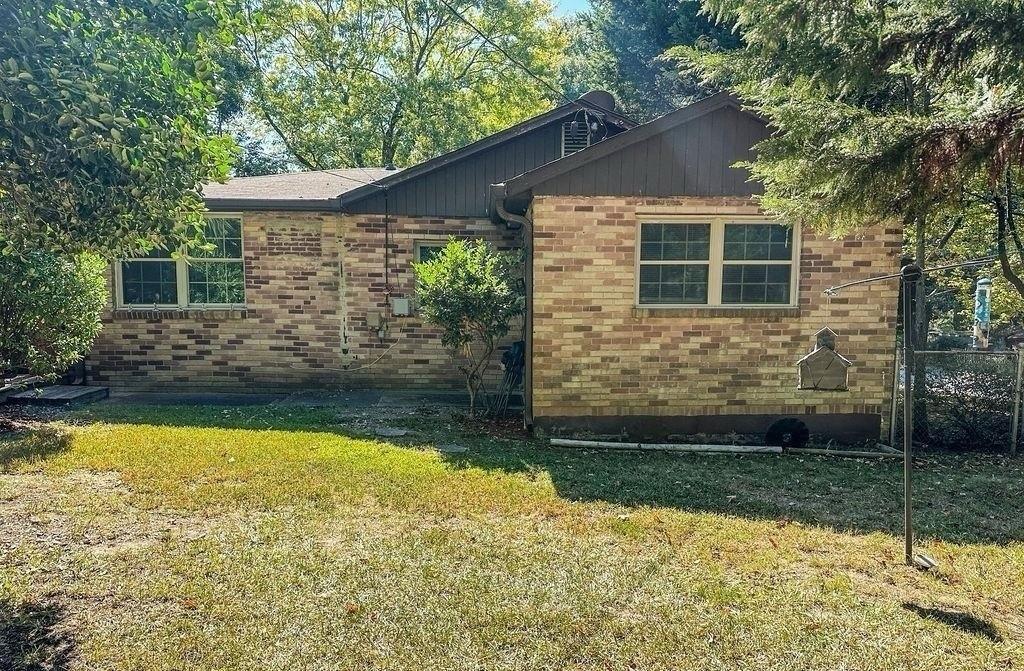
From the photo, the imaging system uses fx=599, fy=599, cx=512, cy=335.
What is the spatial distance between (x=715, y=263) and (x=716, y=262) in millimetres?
16

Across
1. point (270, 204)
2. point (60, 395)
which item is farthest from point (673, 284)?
point (60, 395)

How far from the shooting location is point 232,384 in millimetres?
9797

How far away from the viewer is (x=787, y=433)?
283 inches

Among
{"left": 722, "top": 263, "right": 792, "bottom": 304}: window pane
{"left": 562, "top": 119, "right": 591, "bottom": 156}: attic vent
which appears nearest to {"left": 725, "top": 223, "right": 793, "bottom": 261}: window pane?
{"left": 722, "top": 263, "right": 792, "bottom": 304}: window pane

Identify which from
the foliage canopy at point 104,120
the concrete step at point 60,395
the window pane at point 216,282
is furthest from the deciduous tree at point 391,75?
the foliage canopy at point 104,120

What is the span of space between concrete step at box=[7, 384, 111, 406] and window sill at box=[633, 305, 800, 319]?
7.90m

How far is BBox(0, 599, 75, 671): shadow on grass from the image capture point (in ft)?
8.98

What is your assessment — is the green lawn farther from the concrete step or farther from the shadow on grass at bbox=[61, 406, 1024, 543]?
the concrete step

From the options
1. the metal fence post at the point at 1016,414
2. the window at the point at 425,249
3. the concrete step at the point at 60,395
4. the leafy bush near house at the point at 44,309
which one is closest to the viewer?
the leafy bush near house at the point at 44,309

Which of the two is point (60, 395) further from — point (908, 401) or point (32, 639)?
point (908, 401)

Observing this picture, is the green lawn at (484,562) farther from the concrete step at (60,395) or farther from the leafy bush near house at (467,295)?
the concrete step at (60,395)

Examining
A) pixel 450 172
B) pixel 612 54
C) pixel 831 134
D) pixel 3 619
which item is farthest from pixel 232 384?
pixel 612 54

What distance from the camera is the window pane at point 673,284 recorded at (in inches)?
277

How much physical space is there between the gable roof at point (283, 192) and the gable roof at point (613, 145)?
3.91 metres
